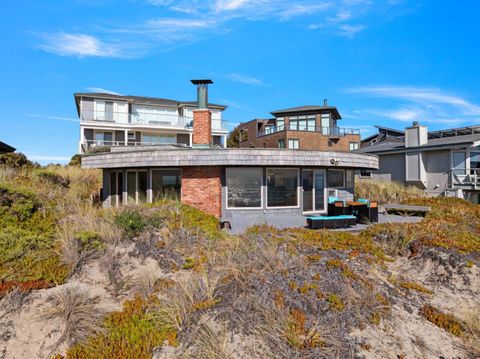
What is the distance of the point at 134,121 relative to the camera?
3173cm

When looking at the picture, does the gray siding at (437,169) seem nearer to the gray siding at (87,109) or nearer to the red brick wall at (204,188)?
the red brick wall at (204,188)

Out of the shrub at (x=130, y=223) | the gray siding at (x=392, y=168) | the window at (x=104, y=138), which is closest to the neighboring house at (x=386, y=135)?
the gray siding at (x=392, y=168)

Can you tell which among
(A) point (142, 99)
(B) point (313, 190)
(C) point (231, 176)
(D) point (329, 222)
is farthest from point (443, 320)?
(A) point (142, 99)

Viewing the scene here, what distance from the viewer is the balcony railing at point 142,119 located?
30.2 meters

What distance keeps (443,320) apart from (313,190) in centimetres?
821

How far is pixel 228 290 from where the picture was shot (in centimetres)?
555

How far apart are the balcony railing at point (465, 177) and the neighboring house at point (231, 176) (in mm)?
13536

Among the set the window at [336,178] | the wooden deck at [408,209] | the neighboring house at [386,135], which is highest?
the neighboring house at [386,135]

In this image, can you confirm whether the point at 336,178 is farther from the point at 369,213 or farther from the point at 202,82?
the point at 202,82

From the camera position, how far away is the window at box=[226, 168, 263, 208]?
11930 mm

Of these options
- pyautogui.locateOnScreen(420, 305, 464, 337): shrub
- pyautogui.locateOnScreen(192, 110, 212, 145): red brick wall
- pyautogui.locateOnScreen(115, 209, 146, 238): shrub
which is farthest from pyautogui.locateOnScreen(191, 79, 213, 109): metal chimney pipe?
pyautogui.locateOnScreen(420, 305, 464, 337): shrub

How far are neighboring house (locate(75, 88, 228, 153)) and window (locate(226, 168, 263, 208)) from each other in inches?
747

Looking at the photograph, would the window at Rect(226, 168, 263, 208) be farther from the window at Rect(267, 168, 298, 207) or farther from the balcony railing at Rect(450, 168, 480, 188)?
the balcony railing at Rect(450, 168, 480, 188)

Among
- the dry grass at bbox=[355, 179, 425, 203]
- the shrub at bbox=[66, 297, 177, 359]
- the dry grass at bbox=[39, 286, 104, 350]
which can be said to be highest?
the dry grass at bbox=[355, 179, 425, 203]
